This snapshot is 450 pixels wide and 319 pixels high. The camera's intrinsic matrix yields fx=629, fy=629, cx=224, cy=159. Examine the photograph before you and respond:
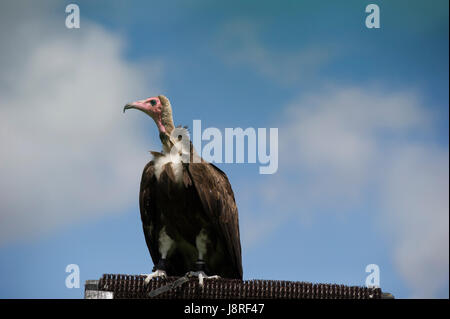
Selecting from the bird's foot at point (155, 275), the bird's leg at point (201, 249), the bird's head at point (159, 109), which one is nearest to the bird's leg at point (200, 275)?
the bird's leg at point (201, 249)

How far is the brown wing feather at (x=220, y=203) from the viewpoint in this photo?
9.32 m

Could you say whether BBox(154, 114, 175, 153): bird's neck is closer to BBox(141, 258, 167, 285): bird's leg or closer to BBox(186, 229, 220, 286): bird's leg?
BBox(186, 229, 220, 286): bird's leg

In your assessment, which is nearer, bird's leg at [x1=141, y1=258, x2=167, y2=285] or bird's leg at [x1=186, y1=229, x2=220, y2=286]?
bird's leg at [x1=141, y1=258, x2=167, y2=285]

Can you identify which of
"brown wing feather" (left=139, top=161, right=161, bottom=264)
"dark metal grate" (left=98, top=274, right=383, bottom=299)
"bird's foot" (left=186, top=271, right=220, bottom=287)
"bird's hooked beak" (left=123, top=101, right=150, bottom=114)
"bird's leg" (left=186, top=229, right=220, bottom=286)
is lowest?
"dark metal grate" (left=98, top=274, right=383, bottom=299)

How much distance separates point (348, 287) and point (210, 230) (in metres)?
2.30

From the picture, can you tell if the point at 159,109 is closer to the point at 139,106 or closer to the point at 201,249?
the point at 139,106

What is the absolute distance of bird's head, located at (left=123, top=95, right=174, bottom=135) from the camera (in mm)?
9922

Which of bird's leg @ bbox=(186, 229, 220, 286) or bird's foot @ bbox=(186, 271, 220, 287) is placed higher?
bird's leg @ bbox=(186, 229, 220, 286)

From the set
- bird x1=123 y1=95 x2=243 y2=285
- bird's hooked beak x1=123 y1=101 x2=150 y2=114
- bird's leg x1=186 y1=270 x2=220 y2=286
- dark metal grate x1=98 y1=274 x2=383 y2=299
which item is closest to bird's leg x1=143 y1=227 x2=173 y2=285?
bird x1=123 y1=95 x2=243 y2=285

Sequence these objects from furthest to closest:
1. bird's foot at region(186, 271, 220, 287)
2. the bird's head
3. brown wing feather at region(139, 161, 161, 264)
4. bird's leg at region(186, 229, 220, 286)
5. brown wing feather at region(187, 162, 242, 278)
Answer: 1. the bird's head
2. brown wing feather at region(139, 161, 161, 264)
3. bird's leg at region(186, 229, 220, 286)
4. brown wing feather at region(187, 162, 242, 278)
5. bird's foot at region(186, 271, 220, 287)

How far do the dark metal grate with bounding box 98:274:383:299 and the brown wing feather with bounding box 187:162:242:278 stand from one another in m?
1.20
